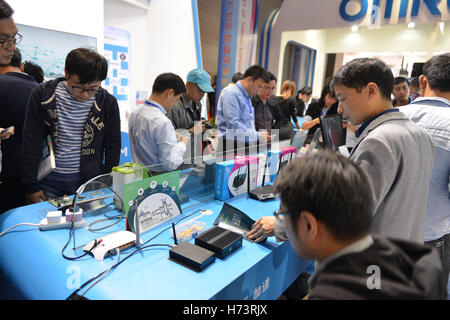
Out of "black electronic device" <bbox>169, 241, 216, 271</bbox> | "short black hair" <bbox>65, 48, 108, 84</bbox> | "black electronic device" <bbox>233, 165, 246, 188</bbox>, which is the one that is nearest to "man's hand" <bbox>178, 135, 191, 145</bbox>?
"black electronic device" <bbox>233, 165, 246, 188</bbox>

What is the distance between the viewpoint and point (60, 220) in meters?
1.33

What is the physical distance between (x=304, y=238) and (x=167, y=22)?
484 centimetres

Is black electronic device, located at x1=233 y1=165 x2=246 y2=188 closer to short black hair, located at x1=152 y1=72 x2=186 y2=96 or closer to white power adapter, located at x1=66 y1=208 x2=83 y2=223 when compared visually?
short black hair, located at x1=152 y1=72 x2=186 y2=96

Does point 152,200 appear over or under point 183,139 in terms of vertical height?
under

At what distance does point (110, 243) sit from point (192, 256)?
0.36m

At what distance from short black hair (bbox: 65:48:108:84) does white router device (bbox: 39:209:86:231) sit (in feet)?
2.31

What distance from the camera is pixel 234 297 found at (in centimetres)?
109

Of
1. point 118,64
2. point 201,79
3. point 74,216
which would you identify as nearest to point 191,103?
point 201,79

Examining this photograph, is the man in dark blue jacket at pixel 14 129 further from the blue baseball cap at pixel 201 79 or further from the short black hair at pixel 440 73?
the short black hair at pixel 440 73

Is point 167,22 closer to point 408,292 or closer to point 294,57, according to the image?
point 408,292

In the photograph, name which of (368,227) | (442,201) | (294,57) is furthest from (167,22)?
(294,57)

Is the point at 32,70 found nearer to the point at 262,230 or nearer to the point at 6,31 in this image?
the point at 6,31

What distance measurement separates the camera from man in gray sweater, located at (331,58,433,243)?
1012mm
